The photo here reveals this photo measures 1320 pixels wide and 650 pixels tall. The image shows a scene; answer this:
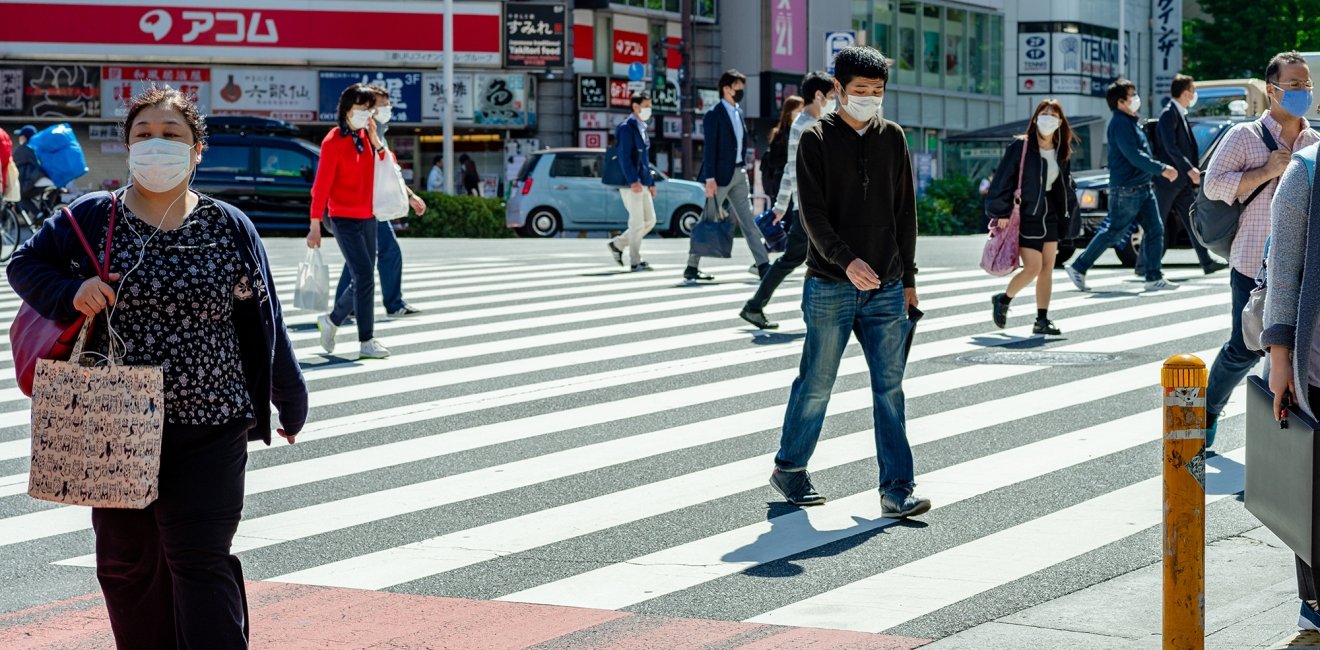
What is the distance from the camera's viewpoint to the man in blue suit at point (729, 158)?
1605cm

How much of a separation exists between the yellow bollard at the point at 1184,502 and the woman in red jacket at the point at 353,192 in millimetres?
7693

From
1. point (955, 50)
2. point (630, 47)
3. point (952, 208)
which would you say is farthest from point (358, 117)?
point (955, 50)

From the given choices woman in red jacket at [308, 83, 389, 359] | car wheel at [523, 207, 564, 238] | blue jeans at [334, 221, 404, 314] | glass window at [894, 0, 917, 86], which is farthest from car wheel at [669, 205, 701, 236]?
glass window at [894, 0, 917, 86]

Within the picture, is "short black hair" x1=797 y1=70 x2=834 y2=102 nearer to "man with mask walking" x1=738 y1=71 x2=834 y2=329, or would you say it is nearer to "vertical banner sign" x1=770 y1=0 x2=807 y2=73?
"man with mask walking" x1=738 y1=71 x2=834 y2=329

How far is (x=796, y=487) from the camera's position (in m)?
7.23

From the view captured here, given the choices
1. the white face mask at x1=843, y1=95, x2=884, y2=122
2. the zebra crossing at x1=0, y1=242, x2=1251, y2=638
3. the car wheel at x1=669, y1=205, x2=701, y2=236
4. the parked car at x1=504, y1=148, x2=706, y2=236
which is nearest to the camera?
the zebra crossing at x1=0, y1=242, x2=1251, y2=638

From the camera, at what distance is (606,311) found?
49.6 feet

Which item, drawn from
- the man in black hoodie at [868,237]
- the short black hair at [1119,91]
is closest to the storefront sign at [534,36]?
the short black hair at [1119,91]

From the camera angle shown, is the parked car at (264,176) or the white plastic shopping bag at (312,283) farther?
the parked car at (264,176)

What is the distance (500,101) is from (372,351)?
28.2 metres

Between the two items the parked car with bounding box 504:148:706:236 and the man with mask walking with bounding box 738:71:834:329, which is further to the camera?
the parked car with bounding box 504:148:706:236

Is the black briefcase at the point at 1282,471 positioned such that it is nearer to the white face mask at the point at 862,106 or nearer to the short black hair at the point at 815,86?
the white face mask at the point at 862,106

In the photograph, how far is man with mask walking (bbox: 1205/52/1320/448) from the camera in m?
7.25

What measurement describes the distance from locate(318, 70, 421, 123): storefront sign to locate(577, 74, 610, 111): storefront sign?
142 inches
